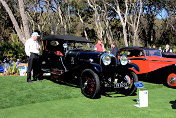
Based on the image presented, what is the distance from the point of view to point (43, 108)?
4.18 m

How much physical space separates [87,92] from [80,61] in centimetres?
105

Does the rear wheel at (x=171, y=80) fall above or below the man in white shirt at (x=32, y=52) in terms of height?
below

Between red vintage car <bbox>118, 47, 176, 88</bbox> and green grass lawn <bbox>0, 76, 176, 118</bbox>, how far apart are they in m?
1.77

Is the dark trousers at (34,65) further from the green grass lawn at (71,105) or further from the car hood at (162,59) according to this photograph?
the car hood at (162,59)

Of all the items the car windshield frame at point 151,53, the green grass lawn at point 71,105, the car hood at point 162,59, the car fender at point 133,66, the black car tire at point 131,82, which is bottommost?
the green grass lawn at point 71,105

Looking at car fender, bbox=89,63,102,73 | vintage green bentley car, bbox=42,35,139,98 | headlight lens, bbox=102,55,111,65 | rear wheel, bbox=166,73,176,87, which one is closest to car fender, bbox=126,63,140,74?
vintage green bentley car, bbox=42,35,139,98

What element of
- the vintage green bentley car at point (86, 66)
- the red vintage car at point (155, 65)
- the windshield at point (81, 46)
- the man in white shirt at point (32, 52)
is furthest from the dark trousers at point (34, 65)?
the red vintage car at point (155, 65)

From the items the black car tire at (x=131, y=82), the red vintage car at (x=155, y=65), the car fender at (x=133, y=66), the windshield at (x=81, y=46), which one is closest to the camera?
the black car tire at (x=131, y=82)

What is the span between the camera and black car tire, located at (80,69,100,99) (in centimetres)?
487

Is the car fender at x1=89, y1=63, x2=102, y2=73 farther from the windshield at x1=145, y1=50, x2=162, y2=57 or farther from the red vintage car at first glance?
the windshield at x1=145, y1=50, x2=162, y2=57

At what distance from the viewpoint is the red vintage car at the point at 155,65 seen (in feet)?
23.2

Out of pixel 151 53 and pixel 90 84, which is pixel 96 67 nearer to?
pixel 90 84

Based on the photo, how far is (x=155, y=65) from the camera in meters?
7.38

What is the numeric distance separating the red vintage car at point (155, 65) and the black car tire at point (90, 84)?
2423 mm
